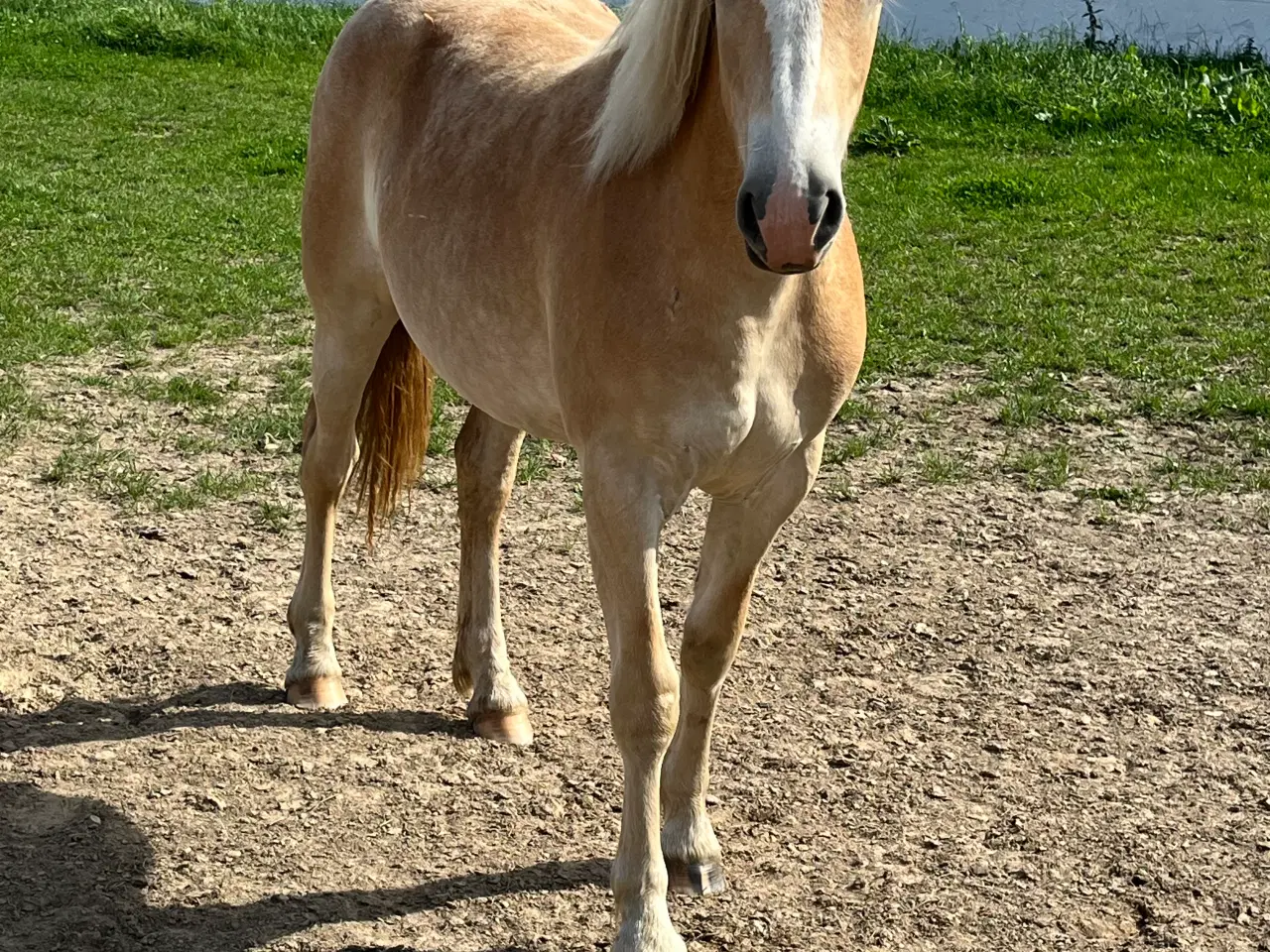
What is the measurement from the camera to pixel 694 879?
3.31 metres

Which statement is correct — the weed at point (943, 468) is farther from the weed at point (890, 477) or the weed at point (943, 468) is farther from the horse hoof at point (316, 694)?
the horse hoof at point (316, 694)

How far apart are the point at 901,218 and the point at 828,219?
7.05 m

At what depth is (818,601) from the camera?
4.71m

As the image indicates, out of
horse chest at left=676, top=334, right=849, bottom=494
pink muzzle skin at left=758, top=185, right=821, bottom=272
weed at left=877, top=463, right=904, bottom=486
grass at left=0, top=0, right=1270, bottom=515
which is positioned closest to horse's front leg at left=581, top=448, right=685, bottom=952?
horse chest at left=676, top=334, right=849, bottom=494

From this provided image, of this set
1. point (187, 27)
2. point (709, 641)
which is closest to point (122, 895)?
point (709, 641)

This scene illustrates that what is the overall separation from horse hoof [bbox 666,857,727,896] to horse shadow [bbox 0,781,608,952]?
0.54ft

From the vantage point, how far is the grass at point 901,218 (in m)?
6.30

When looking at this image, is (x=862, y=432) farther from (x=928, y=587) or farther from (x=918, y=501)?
(x=928, y=587)

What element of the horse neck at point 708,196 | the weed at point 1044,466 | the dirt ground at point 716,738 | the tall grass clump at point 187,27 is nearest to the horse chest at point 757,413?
the horse neck at point 708,196

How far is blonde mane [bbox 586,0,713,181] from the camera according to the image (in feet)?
8.61

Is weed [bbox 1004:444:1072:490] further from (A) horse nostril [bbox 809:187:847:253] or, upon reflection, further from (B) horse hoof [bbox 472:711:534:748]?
(A) horse nostril [bbox 809:187:847:253]

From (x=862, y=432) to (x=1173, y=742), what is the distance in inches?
90.7

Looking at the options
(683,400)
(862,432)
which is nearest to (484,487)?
(683,400)

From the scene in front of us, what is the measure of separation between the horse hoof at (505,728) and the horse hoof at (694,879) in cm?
74
